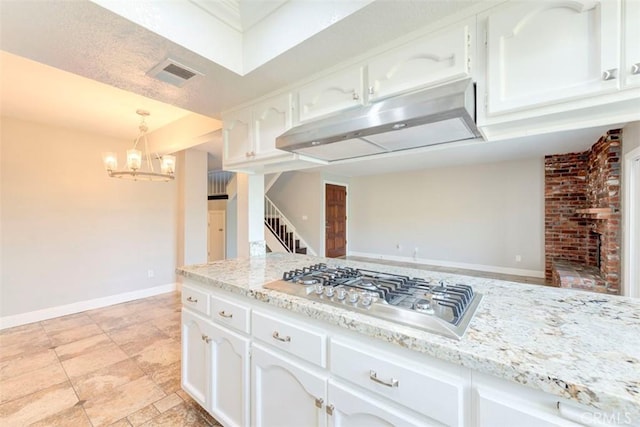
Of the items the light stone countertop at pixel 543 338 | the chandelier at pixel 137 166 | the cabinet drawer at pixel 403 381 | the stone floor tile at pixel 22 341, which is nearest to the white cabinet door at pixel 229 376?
the light stone countertop at pixel 543 338

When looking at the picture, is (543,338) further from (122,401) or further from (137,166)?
(137,166)

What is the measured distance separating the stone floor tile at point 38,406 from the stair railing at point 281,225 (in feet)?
15.8

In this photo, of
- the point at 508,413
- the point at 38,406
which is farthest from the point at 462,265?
the point at 38,406

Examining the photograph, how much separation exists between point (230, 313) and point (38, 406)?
1742 millimetres

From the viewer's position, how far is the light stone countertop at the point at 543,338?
25.6 inches

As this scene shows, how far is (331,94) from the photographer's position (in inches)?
68.0

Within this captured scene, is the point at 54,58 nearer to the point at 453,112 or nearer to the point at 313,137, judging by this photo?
the point at 313,137

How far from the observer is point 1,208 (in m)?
3.23

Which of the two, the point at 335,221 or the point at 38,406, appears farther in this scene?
the point at 335,221

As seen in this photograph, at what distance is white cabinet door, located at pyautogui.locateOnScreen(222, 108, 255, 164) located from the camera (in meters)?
2.20

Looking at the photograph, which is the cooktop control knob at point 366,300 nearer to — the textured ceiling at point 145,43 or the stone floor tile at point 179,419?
the textured ceiling at point 145,43

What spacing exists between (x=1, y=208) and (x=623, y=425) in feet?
16.9

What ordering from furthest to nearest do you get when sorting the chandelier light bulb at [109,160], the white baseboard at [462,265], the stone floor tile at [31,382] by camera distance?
the white baseboard at [462,265]
the chandelier light bulb at [109,160]
the stone floor tile at [31,382]

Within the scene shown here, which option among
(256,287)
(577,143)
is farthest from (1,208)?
(577,143)
